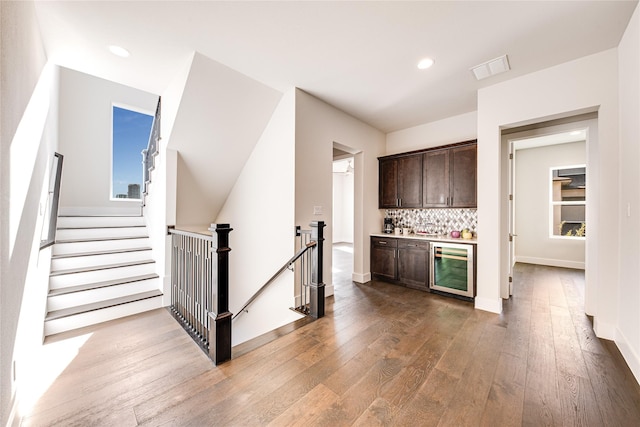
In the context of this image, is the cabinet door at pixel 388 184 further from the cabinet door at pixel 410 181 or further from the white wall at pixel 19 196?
the white wall at pixel 19 196

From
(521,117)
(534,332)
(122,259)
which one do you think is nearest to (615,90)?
(521,117)

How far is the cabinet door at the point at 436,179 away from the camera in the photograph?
4.10m

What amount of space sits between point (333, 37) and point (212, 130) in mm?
2041

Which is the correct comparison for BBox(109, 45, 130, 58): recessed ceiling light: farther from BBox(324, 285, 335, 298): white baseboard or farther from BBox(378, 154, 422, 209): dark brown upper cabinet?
BBox(378, 154, 422, 209): dark brown upper cabinet

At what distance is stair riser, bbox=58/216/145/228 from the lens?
383cm

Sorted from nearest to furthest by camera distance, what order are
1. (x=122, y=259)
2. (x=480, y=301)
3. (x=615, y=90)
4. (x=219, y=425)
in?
(x=219, y=425) → (x=615, y=90) → (x=480, y=301) → (x=122, y=259)

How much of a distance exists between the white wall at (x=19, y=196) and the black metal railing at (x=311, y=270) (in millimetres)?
2216

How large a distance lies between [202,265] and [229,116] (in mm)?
2032

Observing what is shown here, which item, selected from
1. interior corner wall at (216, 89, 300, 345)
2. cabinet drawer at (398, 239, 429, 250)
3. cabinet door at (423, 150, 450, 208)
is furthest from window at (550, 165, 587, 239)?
interior corner wall at (216, 89, 300, 345)

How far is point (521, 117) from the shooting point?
3045 millimetres

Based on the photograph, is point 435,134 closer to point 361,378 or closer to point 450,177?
point 450,177

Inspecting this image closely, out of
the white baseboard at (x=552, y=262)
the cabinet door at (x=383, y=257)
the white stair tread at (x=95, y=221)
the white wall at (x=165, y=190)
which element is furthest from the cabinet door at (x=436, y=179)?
the white stair tread at (x=95, y=221)

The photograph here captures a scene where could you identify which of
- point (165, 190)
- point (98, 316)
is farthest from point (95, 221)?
point (98, 316)

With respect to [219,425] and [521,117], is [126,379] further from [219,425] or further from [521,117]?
[521,117]
